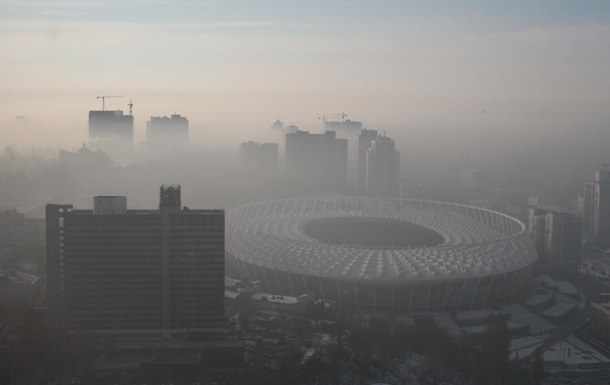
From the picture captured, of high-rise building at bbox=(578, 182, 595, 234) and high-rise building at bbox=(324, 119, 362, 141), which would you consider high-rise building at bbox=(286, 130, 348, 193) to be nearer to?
high-rise building at bbox=(324, 119, 362, 141)

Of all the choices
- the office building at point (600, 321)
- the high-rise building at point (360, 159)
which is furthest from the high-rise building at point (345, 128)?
the office building at point (600, 321)

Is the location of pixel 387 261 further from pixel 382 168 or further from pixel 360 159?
pixel 360 159

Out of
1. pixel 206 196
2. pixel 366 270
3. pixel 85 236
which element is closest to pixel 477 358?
pixel 366 270

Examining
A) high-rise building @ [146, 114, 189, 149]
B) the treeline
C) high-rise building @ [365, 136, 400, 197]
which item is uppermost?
high-rise building @ [146, 114, 189, 149]

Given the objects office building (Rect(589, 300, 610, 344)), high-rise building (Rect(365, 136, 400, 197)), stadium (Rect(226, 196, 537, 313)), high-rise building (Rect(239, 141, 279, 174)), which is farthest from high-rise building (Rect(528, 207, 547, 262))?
high-rise building (Rect(239, 141, 279, 174))

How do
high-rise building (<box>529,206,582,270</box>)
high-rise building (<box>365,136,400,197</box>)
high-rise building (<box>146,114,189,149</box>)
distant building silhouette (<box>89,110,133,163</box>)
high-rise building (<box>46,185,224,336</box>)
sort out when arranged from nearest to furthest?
high-rise building (<box>46,185,224,336</box>)
distant building silhouette (<box>89,110,133,163</box>)
high-rise building (<box>529,206,582,270</box>)
high-rise building (<box>146,114,189,149</box>)
high-rise building (<box>365,136,400,197</box>)

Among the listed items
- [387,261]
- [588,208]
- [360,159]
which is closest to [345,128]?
[360,159]

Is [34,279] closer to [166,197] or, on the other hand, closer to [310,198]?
[166,197]
